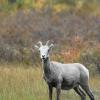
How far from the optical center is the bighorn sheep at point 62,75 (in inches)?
559

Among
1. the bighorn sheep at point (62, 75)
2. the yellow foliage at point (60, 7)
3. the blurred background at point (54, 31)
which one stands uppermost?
the yellow foliage at point (60, 7)

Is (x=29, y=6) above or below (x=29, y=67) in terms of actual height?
above

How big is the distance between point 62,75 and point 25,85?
2.80 meters

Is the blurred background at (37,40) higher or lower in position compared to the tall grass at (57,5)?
lower

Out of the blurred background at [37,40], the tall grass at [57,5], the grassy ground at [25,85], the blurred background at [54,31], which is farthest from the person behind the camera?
the tall grass at [57,5]

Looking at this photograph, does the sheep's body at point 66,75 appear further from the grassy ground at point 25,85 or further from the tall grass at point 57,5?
the tall grass at point 57,5

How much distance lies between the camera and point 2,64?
69.8ft

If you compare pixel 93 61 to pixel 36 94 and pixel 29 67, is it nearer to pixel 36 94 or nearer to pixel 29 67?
pixel 29 67

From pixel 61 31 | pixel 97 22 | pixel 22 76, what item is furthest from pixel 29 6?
pixel 22 76

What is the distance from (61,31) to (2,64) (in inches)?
395

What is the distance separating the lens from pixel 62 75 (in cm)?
1466

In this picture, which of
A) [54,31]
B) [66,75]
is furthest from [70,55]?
[54,31]

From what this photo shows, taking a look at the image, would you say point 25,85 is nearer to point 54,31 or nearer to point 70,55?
point 70,55

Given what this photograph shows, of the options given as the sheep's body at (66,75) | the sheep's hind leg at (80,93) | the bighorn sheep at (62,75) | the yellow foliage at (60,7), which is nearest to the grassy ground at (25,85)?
the sheep's hind leg at (80,93)
